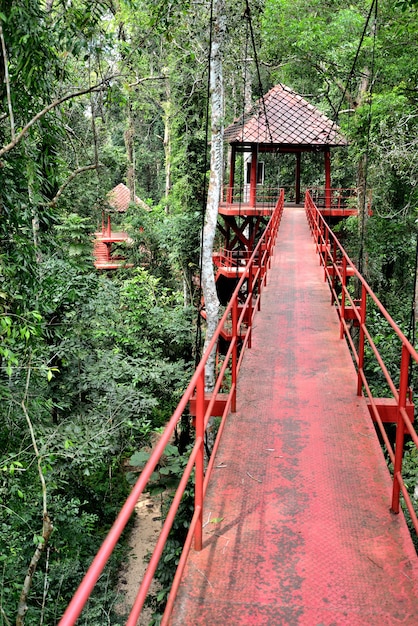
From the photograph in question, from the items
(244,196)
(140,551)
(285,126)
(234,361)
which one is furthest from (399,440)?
(244,196)

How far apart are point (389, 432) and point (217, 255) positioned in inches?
415

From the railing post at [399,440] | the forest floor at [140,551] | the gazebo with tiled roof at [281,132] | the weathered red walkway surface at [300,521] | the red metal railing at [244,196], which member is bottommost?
the forest floor at [140,551]

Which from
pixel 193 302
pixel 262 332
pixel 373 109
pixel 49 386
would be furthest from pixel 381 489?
pixel 193 302

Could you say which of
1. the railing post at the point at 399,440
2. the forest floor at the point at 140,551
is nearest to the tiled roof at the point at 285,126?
the forest floor at the point at 140,551

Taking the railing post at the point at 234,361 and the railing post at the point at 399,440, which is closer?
the railing post at the point at 399,440

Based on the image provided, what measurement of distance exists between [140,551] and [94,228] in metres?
9.21

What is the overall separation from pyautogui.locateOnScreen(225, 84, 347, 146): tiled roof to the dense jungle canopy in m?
1.25

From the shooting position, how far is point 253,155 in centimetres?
1939

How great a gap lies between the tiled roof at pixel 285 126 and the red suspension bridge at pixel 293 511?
49.0ft

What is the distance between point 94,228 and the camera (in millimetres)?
16797

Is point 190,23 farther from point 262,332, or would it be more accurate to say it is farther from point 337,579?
point 337,579

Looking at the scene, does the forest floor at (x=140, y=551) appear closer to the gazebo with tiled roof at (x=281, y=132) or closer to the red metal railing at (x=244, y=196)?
the red metal railing at (x=244, y=196)

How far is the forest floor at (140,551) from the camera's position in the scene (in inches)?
432

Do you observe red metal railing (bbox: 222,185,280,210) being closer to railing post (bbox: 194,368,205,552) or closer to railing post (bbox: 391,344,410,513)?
railing post (bbox: 391,344,410,513)
